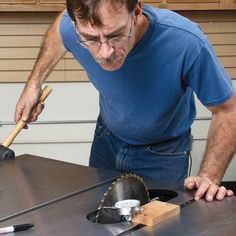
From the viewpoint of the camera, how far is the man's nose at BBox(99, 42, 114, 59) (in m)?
1.26

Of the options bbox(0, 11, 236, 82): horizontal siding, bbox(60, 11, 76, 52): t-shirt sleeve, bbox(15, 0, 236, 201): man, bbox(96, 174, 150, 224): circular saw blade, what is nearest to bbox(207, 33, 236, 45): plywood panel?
bbox(0, 11, 236, 82): horizontal siding

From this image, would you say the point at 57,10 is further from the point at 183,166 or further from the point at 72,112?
the point at 183,166

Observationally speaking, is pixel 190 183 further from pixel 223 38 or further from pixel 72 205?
pixel 223 38

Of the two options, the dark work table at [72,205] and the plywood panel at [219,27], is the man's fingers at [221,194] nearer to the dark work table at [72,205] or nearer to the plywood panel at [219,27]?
the dark work table at [72,205]

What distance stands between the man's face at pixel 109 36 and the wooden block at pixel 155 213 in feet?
1.33

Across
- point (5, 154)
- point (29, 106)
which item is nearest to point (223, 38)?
point (29, 106)

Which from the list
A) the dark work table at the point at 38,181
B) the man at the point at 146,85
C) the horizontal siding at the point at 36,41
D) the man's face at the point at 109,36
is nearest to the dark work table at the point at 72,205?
the dark work table at the point at 38,181

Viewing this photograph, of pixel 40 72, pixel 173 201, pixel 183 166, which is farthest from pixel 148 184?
pixel 40 72

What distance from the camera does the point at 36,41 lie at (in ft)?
9.61

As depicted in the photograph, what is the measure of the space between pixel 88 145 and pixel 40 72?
1.26m

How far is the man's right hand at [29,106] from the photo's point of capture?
1.76 m

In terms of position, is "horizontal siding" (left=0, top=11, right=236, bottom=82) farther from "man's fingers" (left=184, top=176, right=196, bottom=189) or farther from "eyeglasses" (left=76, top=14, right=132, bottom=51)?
"man's fingers" (left=184, top=176, right=196, bottom=189)

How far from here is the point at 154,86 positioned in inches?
61.3

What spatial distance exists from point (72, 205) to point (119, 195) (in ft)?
0.45
